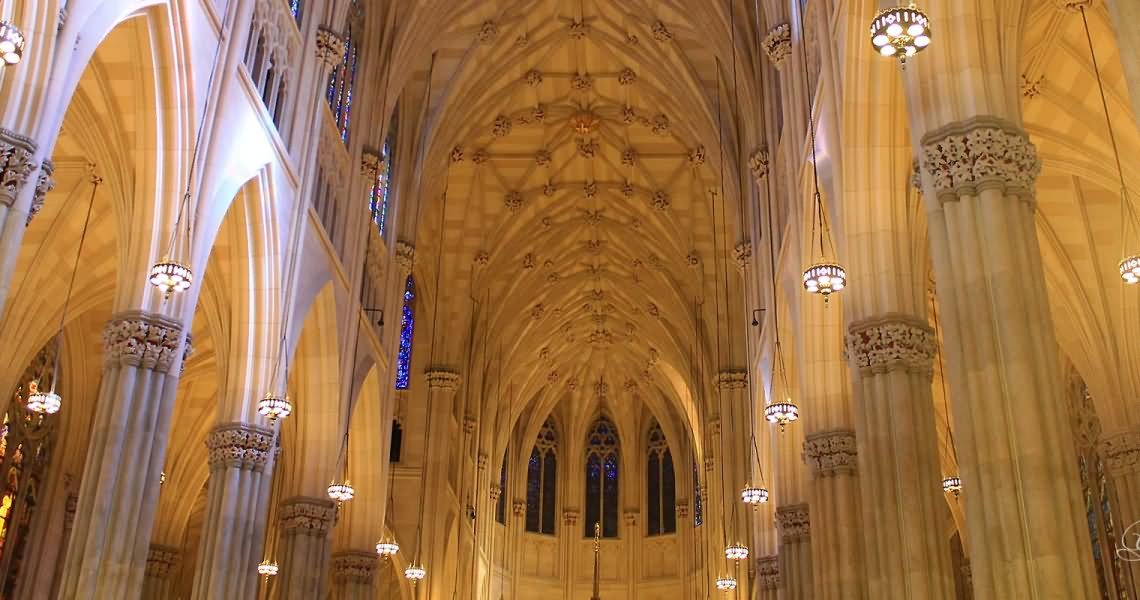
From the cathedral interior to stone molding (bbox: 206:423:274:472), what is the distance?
0.05 metres

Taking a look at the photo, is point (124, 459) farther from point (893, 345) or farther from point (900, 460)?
point (893, 345)

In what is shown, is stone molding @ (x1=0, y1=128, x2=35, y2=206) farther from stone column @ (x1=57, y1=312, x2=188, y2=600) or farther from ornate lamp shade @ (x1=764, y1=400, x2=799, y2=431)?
ornate lamp shade @ (x1=764, y1=400, x2=799, y2=431)

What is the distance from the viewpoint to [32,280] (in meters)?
22.2

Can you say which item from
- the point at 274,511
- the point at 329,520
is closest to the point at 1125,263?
the point at 329,520

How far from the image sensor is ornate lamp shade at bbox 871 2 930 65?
31.7 feet

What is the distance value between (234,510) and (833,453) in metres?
9.56

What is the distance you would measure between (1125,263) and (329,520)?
15.2 metres

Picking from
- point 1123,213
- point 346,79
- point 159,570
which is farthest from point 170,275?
point 159,570

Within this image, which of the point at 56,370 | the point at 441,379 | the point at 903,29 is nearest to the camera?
the point at 903,29

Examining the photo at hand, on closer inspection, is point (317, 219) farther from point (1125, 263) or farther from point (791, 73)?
point (1125, 263)

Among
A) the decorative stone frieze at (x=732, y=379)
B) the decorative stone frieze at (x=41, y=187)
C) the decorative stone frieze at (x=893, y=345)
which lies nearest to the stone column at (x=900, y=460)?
the decorative stone frieze at (x=893, y=345)

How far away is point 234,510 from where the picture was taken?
60.7 feet

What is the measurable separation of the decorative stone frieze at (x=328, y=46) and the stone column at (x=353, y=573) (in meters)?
11.3

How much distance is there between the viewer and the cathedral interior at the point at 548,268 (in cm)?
1101
